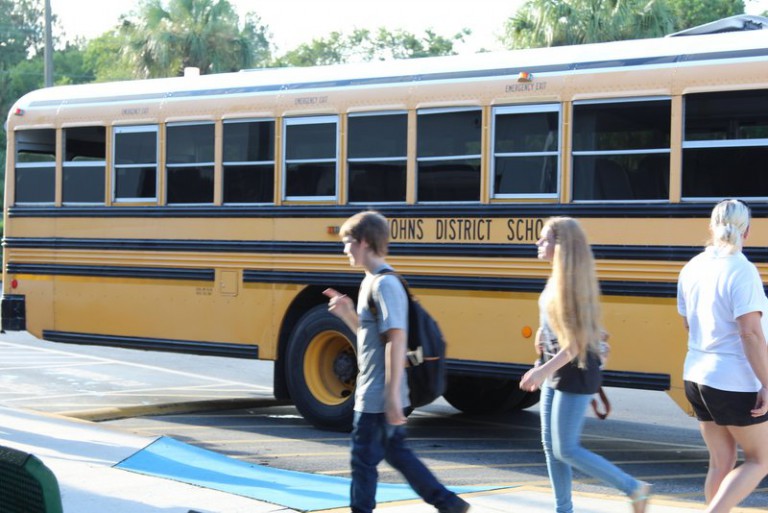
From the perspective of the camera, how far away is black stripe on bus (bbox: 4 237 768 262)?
8.43 m

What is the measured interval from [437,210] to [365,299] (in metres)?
3.90

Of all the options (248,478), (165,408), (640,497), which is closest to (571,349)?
(640,497)

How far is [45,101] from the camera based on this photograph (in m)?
12.0

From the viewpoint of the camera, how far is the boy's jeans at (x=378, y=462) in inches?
224

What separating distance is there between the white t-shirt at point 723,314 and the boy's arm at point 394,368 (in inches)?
52.6

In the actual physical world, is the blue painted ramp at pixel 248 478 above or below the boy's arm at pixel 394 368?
below

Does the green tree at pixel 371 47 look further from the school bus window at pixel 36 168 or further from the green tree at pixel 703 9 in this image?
the school bus window at pixel 36 168

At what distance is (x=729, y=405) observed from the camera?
18.0ft

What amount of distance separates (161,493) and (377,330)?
2.16 meters

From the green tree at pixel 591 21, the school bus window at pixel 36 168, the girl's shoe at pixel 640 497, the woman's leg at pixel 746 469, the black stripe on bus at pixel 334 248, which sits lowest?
the girl's shoe at pixel 640 497

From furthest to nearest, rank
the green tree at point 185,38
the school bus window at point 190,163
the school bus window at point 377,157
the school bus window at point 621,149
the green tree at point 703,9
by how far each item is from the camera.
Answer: the green tree at point 703,9 < the green tree at point 185,38 < the school bus window at point 190,163 < the school bus window at point 377,157 < the school bus window at point 621,149

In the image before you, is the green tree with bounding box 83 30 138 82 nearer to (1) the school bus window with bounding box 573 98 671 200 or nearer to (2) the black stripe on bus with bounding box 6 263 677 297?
(2) the black stripe on bus with bounding box 6 263 677 297

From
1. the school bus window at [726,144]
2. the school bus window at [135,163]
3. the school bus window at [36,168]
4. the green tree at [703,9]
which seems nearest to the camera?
the school bus window at [726,144]

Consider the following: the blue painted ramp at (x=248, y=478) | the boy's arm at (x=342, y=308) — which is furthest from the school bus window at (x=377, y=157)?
the boy's arm at (x=342, y=308)
